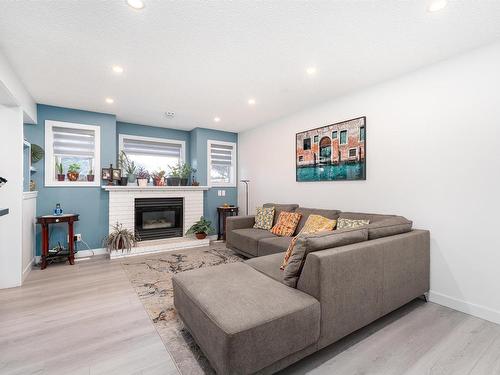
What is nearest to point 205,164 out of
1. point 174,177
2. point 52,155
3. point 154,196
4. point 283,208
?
point 174,177

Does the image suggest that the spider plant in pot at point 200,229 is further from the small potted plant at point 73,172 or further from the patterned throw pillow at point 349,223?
the patterned throw pillow at point 349,223

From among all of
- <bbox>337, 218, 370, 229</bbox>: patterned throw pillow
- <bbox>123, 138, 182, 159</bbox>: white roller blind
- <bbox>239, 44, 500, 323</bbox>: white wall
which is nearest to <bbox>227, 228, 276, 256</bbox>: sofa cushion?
<bbox>337, 218, 370, 229</bbox>: patterned throw pillow

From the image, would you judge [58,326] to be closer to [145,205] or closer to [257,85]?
[145,205]

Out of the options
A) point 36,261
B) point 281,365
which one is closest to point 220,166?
point 36,261

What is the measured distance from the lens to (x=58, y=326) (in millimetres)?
2053

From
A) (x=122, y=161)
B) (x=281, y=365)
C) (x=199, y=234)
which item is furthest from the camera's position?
(x=199, y=234)

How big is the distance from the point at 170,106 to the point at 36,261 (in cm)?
321

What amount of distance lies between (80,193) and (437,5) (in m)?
5.13

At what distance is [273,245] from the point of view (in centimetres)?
315

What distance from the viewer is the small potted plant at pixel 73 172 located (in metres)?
4.12

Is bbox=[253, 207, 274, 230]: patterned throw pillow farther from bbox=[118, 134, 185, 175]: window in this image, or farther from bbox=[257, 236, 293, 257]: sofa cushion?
bbox=[118, 134, 185, 175]: window

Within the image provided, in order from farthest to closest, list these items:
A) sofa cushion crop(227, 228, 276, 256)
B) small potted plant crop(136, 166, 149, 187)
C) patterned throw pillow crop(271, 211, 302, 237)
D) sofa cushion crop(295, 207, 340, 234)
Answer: small potted plant crop(136, 166, 149, 187), patterned throw pillow crop(271, 211, 302, 237), sofa cushion crop(227, 228, 276, 256), sofa cushion crop(295, 207, 340, 234)

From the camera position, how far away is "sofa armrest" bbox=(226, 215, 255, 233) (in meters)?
4.24

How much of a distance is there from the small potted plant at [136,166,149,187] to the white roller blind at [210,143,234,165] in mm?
1425
